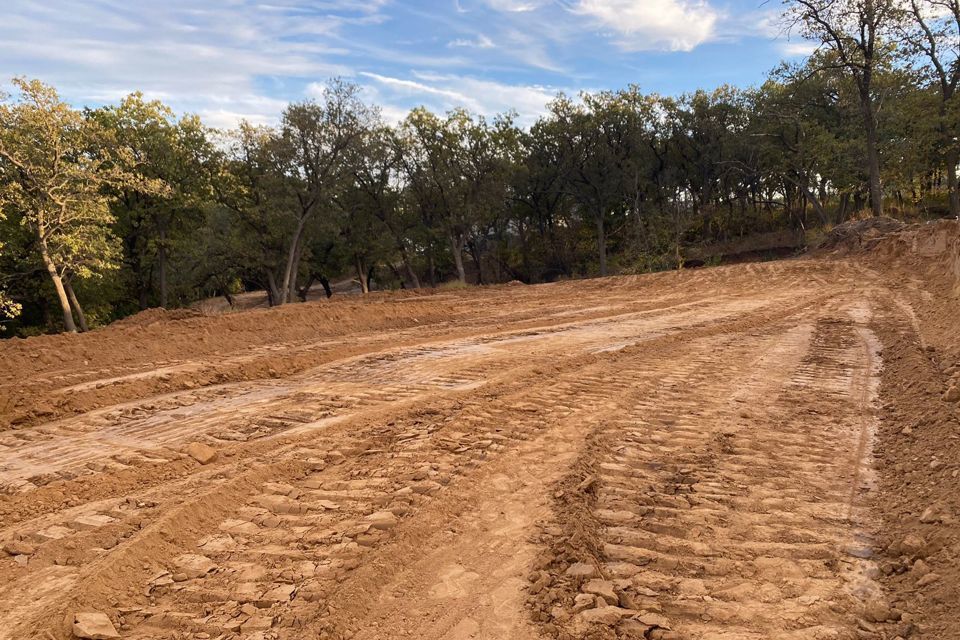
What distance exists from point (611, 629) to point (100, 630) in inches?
95.4

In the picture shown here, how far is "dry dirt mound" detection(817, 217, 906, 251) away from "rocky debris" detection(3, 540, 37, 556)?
24273 millimetres

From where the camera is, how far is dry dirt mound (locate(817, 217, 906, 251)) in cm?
1955

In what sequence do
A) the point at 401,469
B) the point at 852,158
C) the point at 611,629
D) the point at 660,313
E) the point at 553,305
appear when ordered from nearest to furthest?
the point at 611,629 → the point at 401,469 → the point at 660,313 → the point at 553,305 → the point at 852,158

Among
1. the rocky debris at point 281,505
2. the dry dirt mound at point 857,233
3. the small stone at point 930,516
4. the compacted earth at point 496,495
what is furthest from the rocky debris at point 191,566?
the dry dirt mound at point 857,233

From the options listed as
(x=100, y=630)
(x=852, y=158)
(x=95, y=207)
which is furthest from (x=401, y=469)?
(x=852, y=158)

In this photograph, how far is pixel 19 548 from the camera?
3152 mm

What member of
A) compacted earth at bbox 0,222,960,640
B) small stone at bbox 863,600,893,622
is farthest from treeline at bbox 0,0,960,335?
small stone at bbox 863,600,893,622

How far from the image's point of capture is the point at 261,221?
26875 millimetres

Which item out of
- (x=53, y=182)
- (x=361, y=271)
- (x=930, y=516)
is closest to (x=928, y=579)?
(x=930, y=516)

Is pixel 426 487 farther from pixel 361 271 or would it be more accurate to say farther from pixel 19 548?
pixel 361 271

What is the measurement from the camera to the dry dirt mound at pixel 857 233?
770 inches

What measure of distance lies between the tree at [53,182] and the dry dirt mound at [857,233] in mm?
27041

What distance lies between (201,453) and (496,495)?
2.61 meters

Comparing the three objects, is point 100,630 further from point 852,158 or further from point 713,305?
point 852,158
